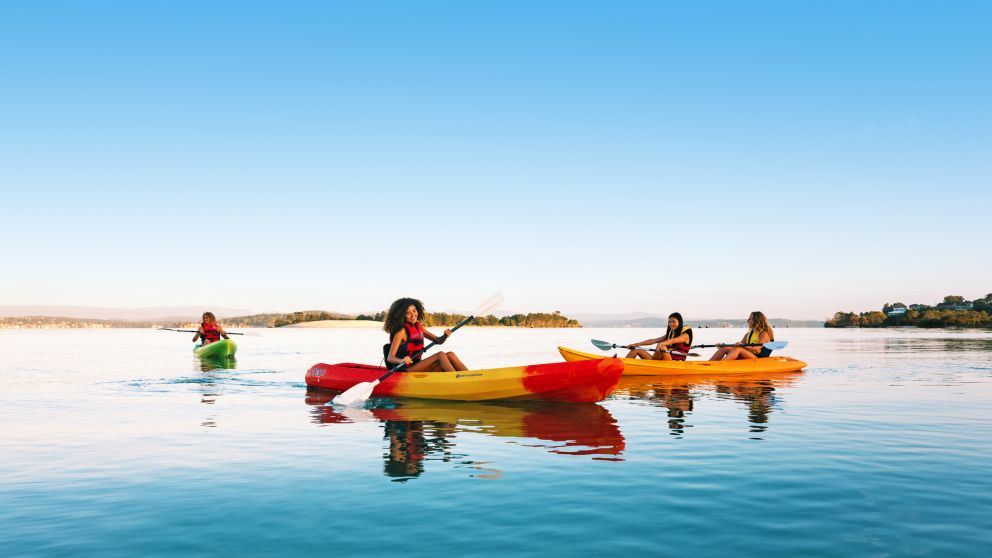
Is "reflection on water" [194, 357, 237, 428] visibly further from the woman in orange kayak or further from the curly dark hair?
the curly dark hair

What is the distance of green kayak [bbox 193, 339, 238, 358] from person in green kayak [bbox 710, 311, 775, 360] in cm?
1809

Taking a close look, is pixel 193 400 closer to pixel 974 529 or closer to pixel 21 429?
pixel 21 429

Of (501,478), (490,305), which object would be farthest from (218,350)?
(501,478)

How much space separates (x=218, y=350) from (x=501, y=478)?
74.6 ft

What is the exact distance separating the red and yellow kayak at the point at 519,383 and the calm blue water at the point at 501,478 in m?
0.36

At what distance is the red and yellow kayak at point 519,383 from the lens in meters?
13.2

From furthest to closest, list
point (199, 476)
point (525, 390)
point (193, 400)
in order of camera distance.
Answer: point (193, 400)
point (525, 390)
point (199, 476)

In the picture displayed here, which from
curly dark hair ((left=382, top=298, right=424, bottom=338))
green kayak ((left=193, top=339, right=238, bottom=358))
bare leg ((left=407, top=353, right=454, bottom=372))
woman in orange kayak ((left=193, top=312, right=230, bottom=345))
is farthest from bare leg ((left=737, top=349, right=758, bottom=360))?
woman in orange kayak ((left=193, top=312, right=230, bottom=345))

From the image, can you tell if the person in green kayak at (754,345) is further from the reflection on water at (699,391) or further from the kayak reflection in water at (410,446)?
the kayak reflection in water at (410,446)

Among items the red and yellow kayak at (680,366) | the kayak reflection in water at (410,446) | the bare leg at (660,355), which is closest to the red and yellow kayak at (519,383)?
the kayak reflection in water at (410,446)

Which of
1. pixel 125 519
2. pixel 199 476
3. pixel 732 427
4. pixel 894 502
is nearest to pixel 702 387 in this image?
pixel 732 427

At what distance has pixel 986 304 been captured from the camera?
119062 millimetres

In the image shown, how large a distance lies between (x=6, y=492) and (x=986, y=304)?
143532 mm

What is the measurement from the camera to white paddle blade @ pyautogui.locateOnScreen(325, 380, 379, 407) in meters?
13.7
